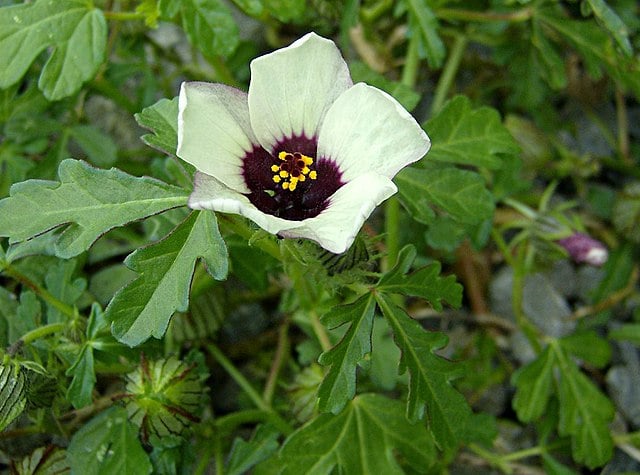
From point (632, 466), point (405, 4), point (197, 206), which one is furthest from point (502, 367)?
point (197, 206)

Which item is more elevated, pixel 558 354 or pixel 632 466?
pixel 558 354

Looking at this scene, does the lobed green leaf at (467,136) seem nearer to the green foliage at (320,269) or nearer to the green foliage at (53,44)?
the green foliage at (320,269)

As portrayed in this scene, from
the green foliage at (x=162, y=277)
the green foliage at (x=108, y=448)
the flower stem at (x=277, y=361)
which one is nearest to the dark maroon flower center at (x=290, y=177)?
the green foliage at (x=162, y=277)

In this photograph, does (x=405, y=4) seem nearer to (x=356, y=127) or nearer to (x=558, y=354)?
(x=356, y=127)

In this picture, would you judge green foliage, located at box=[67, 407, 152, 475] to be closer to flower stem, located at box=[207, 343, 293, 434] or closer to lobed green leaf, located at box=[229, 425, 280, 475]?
lobed green leaf, located at box=[229, 425, 280, 475]

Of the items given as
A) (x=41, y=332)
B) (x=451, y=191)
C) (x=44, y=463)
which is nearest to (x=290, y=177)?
(x=451, y=191)

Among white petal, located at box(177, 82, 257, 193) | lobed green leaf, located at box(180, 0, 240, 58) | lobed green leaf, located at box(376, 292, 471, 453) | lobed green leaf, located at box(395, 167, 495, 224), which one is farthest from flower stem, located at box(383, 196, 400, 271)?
white petal, located at box(177, 82, 257, 193)
